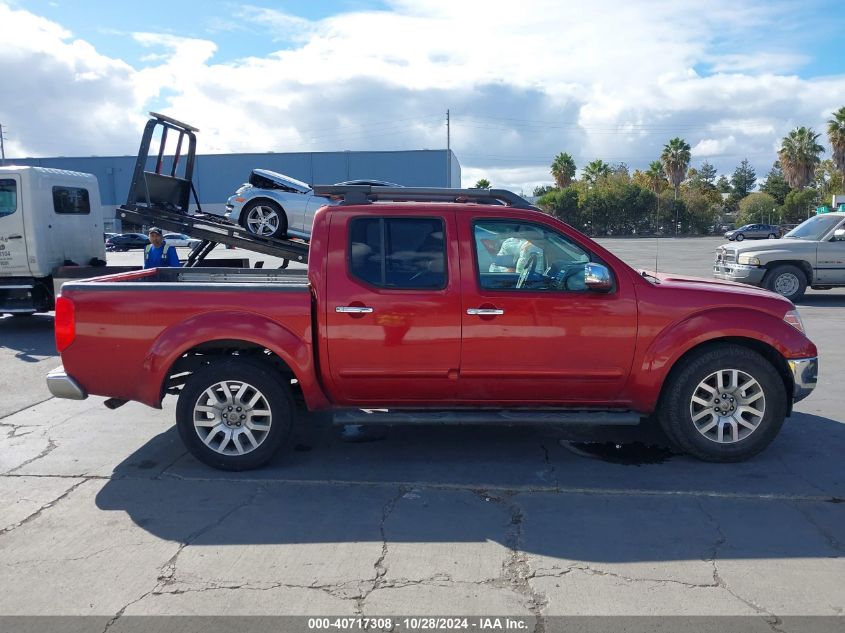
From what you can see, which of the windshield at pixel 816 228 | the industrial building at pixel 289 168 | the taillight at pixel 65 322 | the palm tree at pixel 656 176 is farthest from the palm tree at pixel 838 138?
the taillight at pixel 65 322

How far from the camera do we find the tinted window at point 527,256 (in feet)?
16.8

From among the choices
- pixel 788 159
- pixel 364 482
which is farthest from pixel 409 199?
pixel 788 159

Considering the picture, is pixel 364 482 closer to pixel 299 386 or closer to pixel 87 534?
pixel 299 386

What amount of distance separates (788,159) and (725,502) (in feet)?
249

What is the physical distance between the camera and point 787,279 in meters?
14.4

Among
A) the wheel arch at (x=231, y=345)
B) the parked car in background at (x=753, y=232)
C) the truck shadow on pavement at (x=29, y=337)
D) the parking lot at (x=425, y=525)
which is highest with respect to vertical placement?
the wheel arch at (x=231, y=345)

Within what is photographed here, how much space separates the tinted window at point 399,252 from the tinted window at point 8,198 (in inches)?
359

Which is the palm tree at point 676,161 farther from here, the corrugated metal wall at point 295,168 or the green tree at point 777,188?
the corrugated metal wall at point 295,168

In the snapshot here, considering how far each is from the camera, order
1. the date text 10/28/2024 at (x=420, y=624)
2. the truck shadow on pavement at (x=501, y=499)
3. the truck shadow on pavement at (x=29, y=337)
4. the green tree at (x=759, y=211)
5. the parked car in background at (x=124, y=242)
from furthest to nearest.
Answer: the green tree at (x=759, y=211)
the parked car in background at (x=124, y=242)
the truck shadow on pavement at (x=29, y=337)
the truck shadow on pavement at (x=501, y=499)
the date text 10/28/2024 at (x=420, y=624)

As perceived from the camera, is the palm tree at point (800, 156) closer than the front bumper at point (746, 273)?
No

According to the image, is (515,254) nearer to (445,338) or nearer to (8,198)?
(445,338)

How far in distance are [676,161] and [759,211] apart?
36.7 feet

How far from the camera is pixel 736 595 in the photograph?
138 inches

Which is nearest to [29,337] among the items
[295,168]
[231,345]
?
[231,345]
